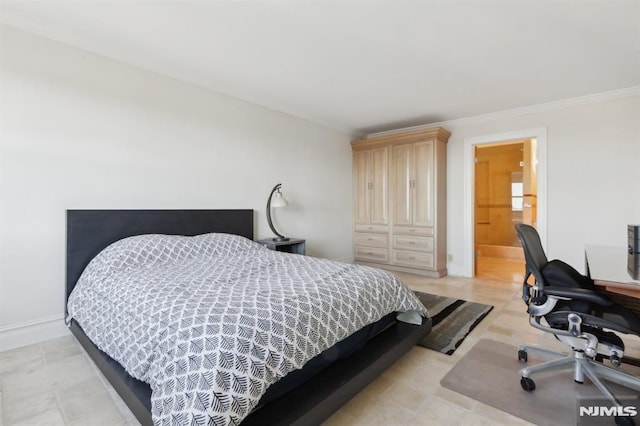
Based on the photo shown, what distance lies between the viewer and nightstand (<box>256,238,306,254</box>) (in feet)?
11.4

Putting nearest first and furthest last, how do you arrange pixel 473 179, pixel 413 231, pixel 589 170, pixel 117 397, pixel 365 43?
1. pixel 117 397
2. pixel 365 43
3. pixel 589 170
4. pixel 473 179
5. pixel 413 231

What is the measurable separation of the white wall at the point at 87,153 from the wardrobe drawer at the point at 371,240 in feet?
6.11

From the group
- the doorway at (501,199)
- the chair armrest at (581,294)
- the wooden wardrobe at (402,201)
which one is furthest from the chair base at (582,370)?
the doorway at (501,199)

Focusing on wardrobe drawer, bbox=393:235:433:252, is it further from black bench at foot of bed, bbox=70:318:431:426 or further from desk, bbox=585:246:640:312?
black bench at foot of bed, bbox=70:318:431:426

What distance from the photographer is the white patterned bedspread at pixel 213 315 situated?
3.61ft

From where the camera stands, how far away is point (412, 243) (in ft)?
14.7

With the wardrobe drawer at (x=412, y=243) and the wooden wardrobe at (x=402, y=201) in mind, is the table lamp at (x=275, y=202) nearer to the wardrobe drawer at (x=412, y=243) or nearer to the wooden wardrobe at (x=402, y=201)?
the wooden wardrobe at (x=402, y=201)

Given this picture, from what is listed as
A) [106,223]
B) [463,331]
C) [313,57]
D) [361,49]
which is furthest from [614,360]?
[106,223]

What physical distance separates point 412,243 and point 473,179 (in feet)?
4.21

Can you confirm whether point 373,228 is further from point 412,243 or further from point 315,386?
point 315,386

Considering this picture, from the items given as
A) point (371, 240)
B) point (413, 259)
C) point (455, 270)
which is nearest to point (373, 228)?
point (371, 240)

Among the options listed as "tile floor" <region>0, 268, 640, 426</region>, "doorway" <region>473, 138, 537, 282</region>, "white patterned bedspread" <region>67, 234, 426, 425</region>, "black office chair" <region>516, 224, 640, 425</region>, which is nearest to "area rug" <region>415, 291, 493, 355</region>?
"tile floor" <region>0, 268, 640, 426</region>

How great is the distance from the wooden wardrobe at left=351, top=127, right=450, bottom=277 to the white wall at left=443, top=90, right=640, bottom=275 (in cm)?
113

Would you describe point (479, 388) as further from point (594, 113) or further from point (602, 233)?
point (594, 113)
